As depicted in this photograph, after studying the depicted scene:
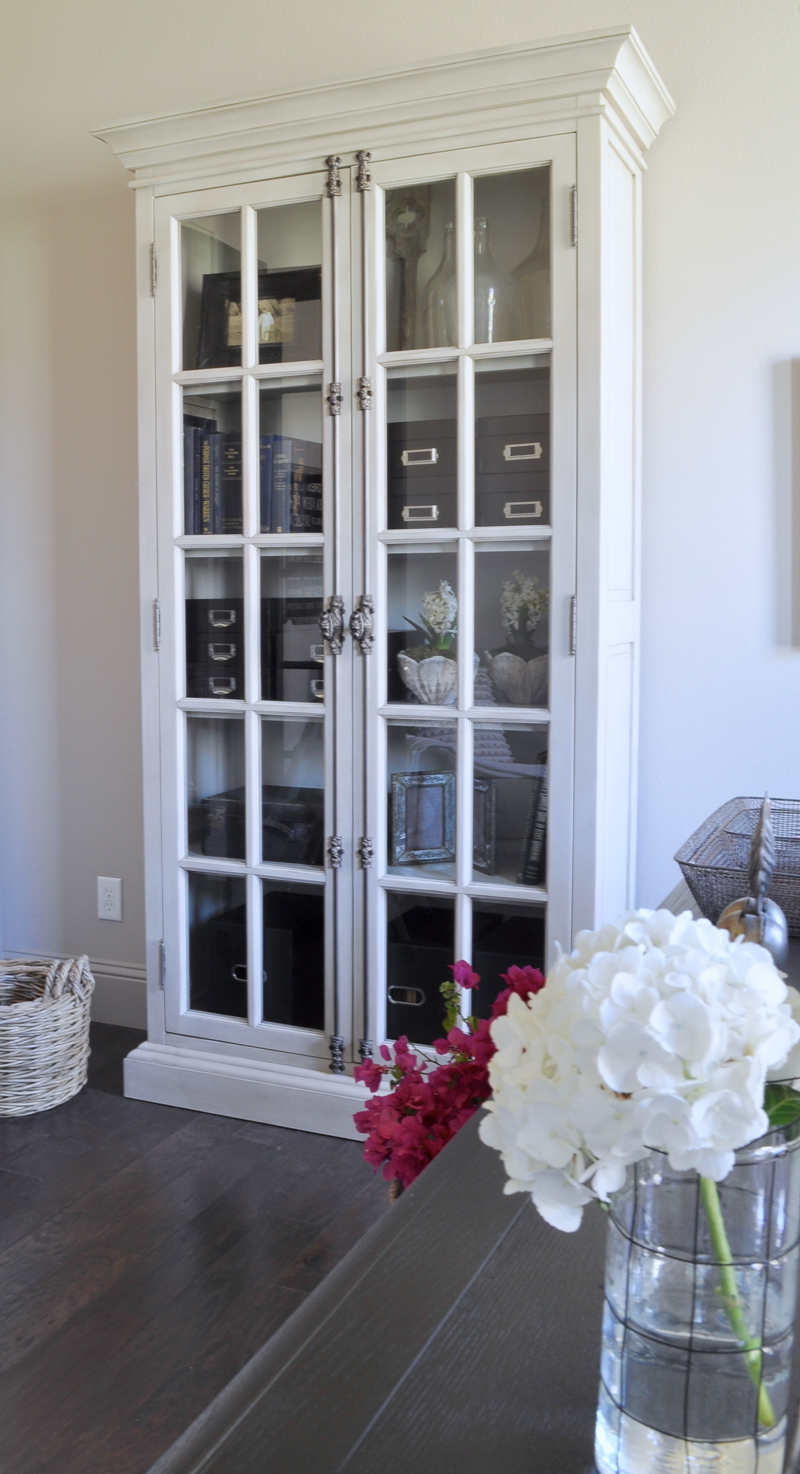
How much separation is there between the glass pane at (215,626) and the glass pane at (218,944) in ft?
1.48

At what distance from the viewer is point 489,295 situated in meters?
2.28

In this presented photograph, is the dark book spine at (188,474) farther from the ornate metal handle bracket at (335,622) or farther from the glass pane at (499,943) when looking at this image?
the glass pane at (499,943)

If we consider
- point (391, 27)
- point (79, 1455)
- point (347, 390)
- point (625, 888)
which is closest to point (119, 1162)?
point (79, 1455)

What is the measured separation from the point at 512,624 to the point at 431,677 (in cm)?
21

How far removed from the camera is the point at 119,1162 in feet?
8.06

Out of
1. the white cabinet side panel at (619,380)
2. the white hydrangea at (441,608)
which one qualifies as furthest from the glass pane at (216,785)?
the white cabinet side panel at (619,380)

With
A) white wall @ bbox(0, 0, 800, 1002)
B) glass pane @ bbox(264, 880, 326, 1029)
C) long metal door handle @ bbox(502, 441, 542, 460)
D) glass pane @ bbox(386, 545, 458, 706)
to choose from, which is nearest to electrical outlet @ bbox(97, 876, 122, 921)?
white wall @ bbox(0, 0, 800, 1002)

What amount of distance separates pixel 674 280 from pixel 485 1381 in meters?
2.29

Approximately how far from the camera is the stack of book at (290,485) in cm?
248

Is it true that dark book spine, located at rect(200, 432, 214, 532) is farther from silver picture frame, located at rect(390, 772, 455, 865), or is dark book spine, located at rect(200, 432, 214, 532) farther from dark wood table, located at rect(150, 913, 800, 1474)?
dark wood table, located at rect(150, 913, 800, 1474)

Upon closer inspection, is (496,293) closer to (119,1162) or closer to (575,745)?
(575,745)

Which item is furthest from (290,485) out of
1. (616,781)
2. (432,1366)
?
(432,1366)

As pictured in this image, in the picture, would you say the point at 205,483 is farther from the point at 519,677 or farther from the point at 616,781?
the point at 616,781

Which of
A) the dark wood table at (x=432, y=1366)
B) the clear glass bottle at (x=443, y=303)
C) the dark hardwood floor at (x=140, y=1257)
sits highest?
the clear glass bottle at (x=443, y=303)
